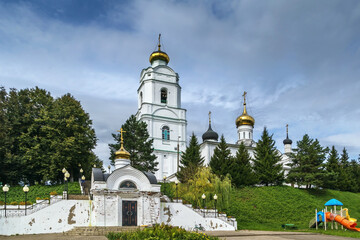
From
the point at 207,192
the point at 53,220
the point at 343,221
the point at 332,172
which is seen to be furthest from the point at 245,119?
the point at 53,220

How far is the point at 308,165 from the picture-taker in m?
34.3

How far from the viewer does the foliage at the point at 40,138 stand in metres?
28.2

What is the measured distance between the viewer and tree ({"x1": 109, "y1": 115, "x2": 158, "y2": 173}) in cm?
3075

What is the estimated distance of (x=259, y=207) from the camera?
89.0 feet

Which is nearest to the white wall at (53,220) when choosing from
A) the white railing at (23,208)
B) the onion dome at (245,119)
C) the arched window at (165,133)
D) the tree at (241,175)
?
the white railing at (23,208)

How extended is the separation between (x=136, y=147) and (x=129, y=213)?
12048mm

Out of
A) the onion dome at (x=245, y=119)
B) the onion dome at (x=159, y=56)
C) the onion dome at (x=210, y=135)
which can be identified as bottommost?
the onion dome at (x=210, y=135)

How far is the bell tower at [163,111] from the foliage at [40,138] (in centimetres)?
855

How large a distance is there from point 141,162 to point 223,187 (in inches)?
397

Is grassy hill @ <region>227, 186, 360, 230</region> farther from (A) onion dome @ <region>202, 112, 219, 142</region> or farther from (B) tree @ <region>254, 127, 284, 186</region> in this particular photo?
(A) onion dome @ <region>202, 112, 219, 142</region>

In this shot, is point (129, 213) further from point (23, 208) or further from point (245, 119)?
point (245, 119)

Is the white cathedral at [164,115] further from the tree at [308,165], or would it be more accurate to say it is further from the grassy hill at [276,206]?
the grassy hill at [276,206]

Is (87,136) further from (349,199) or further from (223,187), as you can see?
(349,199)

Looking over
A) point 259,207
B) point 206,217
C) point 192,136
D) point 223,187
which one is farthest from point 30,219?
point 192,136
